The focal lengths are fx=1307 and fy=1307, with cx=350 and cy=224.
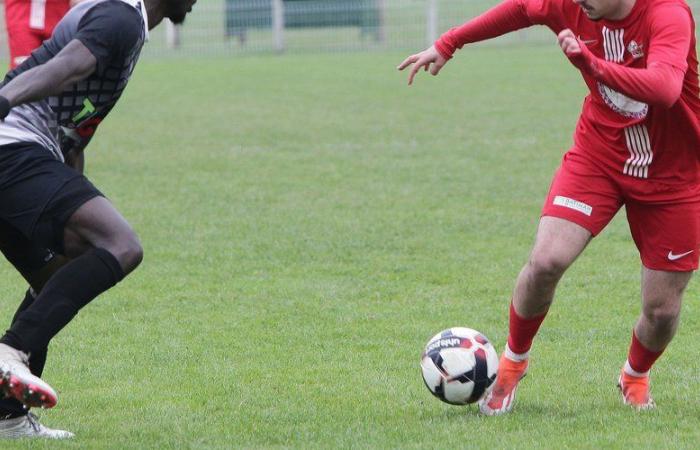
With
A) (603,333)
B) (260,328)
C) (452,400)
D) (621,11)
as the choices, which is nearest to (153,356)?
(260,328)

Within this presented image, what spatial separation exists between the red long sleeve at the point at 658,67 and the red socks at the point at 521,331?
1.21m

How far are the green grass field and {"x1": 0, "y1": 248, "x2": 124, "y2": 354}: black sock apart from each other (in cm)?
62

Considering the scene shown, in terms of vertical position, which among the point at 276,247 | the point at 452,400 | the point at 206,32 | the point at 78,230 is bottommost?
the point at 206,32

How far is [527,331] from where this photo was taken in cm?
557

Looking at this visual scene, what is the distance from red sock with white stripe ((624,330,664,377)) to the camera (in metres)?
5.61

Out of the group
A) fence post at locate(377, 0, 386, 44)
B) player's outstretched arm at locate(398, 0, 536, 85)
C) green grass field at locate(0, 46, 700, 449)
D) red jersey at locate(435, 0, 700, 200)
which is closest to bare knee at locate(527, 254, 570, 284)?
red jersey at locate(435, 0, 700, 200)

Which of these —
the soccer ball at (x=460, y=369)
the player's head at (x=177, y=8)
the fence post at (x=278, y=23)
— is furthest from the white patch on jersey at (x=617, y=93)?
the fence post at (x=278, y=23)

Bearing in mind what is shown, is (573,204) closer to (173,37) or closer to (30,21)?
(30,21)

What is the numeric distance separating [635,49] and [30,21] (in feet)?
17.5

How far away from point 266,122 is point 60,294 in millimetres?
12773

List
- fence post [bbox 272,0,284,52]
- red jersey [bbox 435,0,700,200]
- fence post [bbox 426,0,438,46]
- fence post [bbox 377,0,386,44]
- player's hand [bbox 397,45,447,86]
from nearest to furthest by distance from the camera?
red jersey [bbox 435,0,700,200] < player's hand [bbox 397,45,447,86] < fence post [bbox 426,0,438,46] < fence post [bbox 272,0,284,52] < fence post [bbox 377,0,386,44]

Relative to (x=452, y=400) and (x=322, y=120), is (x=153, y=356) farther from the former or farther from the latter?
(x=322, y=120)

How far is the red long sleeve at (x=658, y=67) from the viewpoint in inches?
181

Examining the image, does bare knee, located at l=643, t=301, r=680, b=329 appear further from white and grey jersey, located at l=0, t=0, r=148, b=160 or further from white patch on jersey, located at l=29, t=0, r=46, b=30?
white patch on jersey, located at l=29, t=0, r=46, b=30
